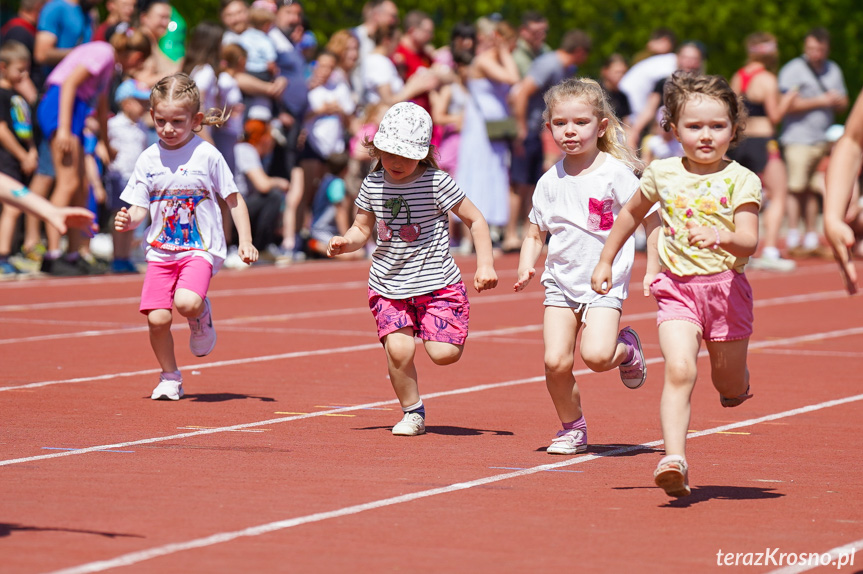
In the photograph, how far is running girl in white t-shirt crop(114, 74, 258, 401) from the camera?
9031 millimetres

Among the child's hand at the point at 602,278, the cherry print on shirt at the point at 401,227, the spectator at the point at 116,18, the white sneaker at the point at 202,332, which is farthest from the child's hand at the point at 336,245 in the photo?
the spectator at the point at 116,18

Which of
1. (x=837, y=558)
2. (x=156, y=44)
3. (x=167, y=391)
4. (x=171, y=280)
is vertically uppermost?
(x=156, y=44)

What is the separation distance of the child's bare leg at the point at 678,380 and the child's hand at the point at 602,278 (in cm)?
30

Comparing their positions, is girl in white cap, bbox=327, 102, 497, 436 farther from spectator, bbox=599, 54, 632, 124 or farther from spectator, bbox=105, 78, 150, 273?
spectator, bbox=599, 54, 632, 124

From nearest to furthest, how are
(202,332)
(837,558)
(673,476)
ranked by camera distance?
(837,558) → (673,476) → (202,332)

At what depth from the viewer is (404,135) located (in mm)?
7840

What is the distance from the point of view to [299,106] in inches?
771

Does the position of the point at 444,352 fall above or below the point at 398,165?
below

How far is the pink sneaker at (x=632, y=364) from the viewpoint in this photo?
25.0ft

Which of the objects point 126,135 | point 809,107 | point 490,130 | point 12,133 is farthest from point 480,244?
point 809,107

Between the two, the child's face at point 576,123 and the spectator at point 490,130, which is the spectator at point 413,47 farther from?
the child's face at point 576,123

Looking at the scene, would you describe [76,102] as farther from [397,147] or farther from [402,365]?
[402,365]

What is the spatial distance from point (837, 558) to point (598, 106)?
2904 mm

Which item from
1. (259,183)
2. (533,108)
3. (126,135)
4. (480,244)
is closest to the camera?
(480,244)
